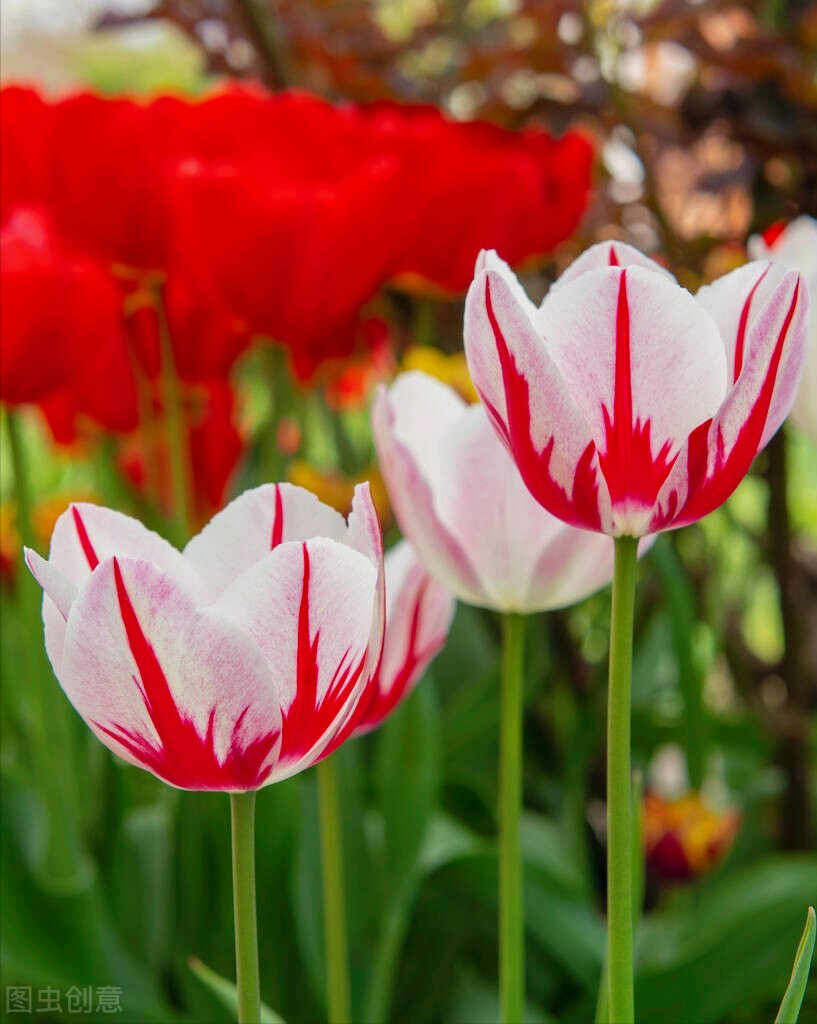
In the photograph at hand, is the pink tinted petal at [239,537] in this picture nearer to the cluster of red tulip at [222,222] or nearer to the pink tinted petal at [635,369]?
the pink tinted petal at [635,369]

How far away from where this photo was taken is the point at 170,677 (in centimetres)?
23

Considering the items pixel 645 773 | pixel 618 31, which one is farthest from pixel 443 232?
pixel 645 773

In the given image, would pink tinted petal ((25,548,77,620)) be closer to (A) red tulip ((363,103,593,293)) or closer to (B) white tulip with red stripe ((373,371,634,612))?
(B) white tulip with red stripe ((373,371,634,612))

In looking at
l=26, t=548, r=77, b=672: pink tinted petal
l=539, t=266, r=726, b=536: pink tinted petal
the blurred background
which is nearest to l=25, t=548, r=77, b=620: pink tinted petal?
l=26, t=548, r=77, b=672: pink tinted petal

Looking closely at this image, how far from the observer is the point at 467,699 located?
0.70m

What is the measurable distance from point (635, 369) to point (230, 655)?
9cm

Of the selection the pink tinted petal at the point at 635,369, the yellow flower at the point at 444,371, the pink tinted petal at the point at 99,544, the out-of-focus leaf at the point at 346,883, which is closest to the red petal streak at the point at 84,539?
the pink tinted petal at the point at 99,544

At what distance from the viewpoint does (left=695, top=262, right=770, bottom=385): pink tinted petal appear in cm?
26

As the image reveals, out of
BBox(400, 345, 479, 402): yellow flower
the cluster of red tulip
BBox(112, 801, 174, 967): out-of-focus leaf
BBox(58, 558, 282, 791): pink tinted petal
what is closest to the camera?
BBox(58, 558, 282, 791): pink tinted petal

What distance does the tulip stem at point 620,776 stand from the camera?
0.24 metres

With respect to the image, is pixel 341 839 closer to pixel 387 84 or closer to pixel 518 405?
pixel 518 405

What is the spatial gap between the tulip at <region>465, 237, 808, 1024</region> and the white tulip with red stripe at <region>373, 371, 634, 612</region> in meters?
0.06

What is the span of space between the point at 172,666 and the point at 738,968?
1.19 feet

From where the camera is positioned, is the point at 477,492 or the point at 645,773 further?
the point at 645,773
